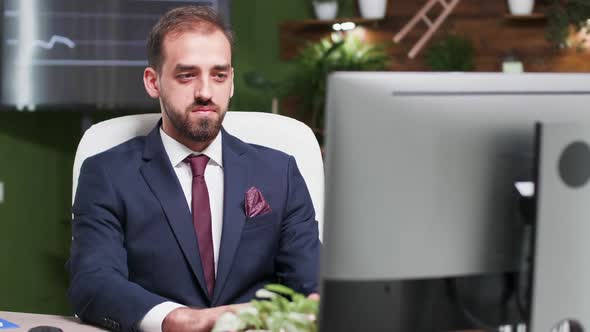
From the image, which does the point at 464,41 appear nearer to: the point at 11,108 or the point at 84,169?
the point at 11,108

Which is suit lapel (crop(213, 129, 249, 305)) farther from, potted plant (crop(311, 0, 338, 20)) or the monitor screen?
potted plant (crop(311, 0, 338, 20))

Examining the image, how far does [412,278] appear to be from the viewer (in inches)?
52.3

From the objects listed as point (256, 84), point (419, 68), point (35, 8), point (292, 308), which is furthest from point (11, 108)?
point (292, 308)

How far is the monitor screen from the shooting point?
14.7 ft

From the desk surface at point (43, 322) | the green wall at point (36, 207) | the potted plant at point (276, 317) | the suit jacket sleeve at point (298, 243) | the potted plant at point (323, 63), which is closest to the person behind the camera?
the potted plant at point (276, 317)

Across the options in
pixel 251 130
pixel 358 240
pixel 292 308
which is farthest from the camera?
pixel 251 130

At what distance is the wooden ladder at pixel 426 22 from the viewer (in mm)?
5449

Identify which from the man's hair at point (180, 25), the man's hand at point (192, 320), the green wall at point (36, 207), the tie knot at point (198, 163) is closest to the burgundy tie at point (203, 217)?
the tie knot at point (198, 163)

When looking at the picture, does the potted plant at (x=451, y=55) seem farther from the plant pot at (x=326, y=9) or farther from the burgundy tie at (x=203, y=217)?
the burgundy tie at (x=203, y=217)

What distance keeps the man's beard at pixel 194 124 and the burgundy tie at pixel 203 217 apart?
0.06 m

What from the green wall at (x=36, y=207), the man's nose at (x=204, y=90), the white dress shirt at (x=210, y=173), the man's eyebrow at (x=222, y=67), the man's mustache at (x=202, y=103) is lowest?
the green wall at (x=36, y=207)

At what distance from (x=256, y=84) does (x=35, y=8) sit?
4.15 ft

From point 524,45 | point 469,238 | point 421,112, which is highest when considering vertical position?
point 524,45

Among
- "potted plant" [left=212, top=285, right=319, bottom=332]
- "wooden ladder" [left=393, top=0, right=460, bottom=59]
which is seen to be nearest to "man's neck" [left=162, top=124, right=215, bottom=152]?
"potted plant" [left=212, top=285, right=319, bottom=332]
